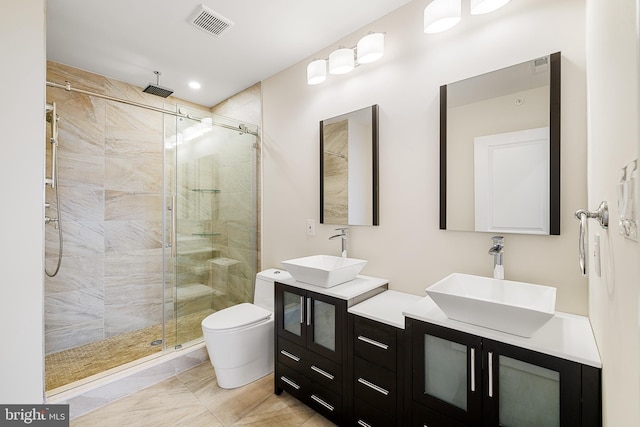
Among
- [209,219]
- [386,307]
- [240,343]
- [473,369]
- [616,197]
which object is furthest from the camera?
[209,219]

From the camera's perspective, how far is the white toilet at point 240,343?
2.03 metres

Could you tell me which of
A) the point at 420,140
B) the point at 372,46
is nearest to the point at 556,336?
the point at 420,140

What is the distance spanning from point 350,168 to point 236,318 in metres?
1.42

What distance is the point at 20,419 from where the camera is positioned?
4.62 feet

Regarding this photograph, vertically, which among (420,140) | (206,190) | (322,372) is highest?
(420,140)

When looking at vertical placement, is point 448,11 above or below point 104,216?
above

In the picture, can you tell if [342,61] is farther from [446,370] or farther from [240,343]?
[240,343]

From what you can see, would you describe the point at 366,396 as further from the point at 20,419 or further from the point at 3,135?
the point at 3,135

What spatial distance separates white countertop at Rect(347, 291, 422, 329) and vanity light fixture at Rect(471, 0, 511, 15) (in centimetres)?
157

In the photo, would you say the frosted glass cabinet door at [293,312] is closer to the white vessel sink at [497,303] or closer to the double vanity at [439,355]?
the double vanity at [439,355]

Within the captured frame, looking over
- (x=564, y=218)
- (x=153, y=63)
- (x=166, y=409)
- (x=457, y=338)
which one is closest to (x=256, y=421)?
(x=166, y=409)

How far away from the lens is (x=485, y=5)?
1417 millimetres

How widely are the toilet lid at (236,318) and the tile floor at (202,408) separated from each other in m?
0.47

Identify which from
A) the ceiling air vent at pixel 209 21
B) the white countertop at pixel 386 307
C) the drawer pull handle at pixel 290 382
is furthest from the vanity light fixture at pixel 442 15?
the drawer pull handle at pixel 290 382
